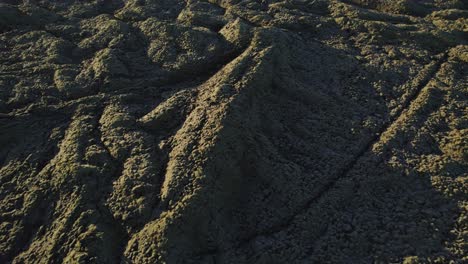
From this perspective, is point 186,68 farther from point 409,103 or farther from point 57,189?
point 409,103

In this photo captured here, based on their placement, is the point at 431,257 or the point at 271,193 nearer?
the point at 431,257

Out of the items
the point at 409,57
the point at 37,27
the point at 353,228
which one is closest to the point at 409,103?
the point at 409,57

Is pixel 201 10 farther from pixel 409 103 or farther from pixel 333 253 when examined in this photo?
pixel 333 253

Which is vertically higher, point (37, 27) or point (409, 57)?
point (409, 57)

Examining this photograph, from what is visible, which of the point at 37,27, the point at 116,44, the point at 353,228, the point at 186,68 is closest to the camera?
the point at 353,228

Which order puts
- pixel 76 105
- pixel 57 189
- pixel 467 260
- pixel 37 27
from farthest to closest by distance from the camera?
1. pixel 37 27
2. pixel 76 105
3. pixel 57 189
4. pixel 467 260

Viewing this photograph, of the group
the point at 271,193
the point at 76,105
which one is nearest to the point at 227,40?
the point at 76,105
